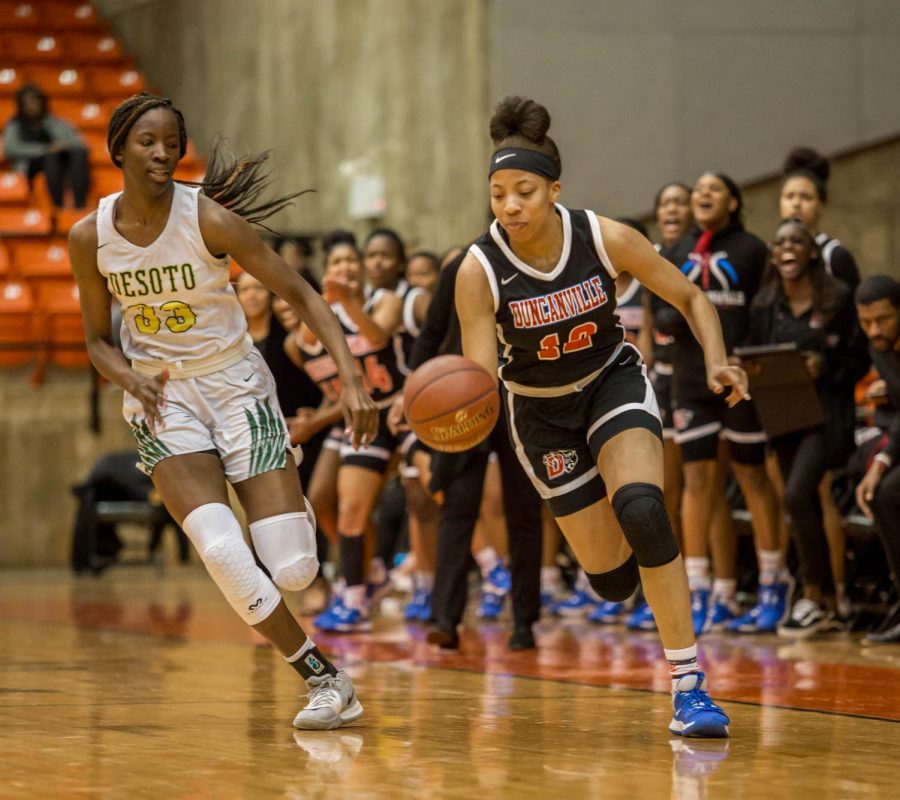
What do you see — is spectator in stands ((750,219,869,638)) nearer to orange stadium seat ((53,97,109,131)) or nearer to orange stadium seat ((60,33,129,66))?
orange stadium seat ((53,97,109,131))

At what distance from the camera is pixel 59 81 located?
16.7 metres

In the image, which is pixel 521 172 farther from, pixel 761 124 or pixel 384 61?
pixel 384 61

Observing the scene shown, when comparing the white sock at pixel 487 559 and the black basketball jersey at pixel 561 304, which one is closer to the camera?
the black basketball jersey at pixel 561 304

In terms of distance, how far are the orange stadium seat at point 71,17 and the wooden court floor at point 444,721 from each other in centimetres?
1101

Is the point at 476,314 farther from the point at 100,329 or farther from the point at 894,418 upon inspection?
the point at 894,418

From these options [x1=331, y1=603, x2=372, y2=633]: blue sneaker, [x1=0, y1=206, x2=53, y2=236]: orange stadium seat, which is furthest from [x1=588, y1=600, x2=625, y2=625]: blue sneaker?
[x1=0, y1=206, x2=53, y2=236]: orange stadium seat

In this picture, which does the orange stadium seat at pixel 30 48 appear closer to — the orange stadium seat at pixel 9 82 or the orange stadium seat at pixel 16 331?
the orange stadium seat at pixel 9 82

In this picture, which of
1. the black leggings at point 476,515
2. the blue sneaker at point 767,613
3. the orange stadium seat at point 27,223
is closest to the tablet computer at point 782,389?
the blue sneaker at point 767,613

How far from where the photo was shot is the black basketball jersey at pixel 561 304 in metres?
4.91

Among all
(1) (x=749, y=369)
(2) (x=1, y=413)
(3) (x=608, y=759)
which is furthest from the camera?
(2) (x=1, y=413)

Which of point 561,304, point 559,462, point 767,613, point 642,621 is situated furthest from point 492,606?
point 561,304

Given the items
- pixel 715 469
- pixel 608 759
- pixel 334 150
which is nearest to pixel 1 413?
pixel 334 150

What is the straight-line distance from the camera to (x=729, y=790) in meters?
3.70

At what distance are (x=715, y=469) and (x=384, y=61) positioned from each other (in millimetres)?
7280
